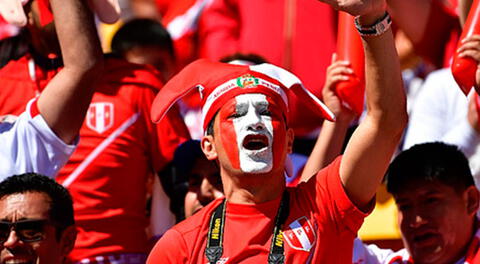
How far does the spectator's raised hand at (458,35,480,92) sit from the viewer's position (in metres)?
3.90

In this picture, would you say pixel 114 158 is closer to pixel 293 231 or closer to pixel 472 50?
pixel 293 231

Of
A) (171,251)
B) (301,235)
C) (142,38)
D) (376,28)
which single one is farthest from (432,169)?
(142,38)

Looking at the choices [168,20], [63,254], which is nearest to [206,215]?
[63,254]

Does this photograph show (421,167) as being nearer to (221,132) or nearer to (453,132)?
(453,132)

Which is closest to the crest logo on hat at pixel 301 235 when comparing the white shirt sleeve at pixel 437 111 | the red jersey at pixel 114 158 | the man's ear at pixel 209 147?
the man's ear at pixel 209 147

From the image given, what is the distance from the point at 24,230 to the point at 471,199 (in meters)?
1.74

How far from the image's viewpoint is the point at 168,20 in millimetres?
7148

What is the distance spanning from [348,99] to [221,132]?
701 millimetres

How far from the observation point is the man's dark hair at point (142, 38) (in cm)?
635

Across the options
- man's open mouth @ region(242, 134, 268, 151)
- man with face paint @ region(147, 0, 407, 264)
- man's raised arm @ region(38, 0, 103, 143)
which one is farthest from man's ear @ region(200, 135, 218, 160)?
man's raised arm @ region(38, 0, 103, 143)

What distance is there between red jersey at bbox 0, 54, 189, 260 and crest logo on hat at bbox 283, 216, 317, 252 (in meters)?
1.23

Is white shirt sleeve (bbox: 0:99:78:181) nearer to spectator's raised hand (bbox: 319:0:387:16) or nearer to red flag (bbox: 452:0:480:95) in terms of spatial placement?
spectator's raised hand (bbox: 319:0:387:16)

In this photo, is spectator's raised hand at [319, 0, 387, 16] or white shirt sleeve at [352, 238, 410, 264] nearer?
spectator's raised hand at [319, 0, 387, 16]

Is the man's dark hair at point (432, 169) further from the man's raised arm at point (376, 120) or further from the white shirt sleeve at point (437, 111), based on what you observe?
the man's raised arm at point (376, 120)
